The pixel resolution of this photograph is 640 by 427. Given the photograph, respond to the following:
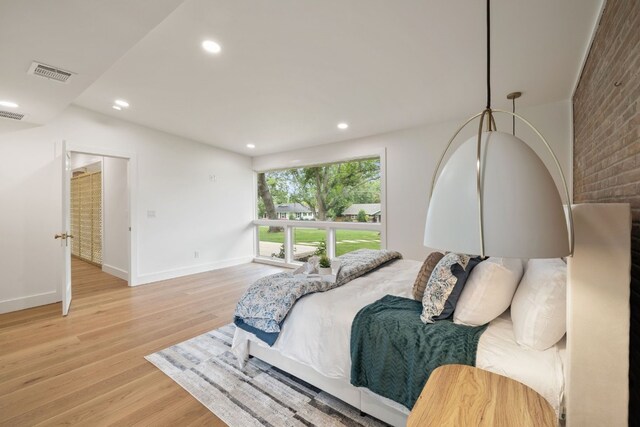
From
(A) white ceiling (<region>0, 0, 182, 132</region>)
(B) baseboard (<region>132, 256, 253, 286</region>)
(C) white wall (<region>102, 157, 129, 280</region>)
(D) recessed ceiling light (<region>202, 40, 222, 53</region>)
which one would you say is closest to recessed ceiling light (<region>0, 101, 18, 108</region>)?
(A) white ceiling (<region>0, 0, 182, 132</region>)

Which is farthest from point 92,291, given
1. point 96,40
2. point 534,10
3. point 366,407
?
point 534,10

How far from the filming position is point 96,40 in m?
1.97

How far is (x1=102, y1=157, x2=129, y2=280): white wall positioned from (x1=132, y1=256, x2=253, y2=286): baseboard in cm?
41

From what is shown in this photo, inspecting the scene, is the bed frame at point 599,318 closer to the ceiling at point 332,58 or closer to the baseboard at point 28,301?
the ceiling at point 332,58

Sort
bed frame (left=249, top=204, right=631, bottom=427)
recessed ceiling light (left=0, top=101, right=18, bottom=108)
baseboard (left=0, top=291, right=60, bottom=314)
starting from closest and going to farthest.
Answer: bed frame (left=249, top=204, right=631, bottom=427) → recessed ceiling light (left=0, top=101, right=18, bottom=108) → baseboard (left=0, top=291, right=60, bottom=314)

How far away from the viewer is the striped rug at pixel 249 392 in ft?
5.61

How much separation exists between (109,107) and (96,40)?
2.53m

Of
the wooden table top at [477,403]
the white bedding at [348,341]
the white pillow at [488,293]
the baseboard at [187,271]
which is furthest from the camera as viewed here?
the baseboard at [187,271]

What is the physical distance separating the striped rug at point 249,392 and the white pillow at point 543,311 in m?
1.01

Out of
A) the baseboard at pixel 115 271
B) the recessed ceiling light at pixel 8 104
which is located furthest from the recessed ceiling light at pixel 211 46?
the baseboard at pixel 115 271

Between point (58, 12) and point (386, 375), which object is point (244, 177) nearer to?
point (58, 12)

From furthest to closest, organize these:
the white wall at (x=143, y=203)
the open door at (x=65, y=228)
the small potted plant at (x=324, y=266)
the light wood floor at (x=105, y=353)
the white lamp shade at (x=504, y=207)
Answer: the white wall at (x=143, y=203), the open door at (x=65, y=228), the small potted plant at (x=324, y=266), the light wood floor at (x=105, y=353), the white lamp shade at (x=504, y=207)

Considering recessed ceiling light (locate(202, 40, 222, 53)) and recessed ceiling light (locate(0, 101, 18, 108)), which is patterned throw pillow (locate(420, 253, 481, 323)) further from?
recessed ceiling light (locate(0, 101, 18, 108))

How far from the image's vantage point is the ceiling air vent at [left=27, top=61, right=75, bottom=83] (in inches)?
87.7
